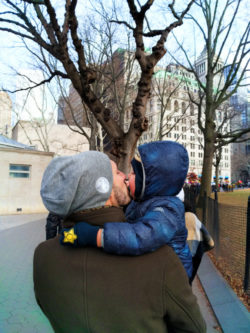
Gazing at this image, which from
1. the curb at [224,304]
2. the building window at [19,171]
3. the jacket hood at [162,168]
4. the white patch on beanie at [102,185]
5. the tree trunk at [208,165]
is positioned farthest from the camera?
the building window at [19,171]

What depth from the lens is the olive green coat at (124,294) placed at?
113 cm

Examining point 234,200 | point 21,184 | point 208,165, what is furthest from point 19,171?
point 234,200

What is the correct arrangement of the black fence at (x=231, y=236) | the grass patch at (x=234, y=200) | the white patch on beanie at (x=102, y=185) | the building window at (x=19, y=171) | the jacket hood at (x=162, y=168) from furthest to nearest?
the building window at (x=19, y=171), the grass patch at (x=234, y=200), the black fence at (x=231, y=236), the jacket hood at (x=162, y=168), the white patch on beanie at (x=102, y=185)

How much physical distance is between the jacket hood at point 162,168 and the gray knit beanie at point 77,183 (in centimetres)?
38

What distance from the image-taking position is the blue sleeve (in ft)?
3.84

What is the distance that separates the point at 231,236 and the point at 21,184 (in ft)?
46.2

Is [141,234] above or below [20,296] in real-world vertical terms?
above

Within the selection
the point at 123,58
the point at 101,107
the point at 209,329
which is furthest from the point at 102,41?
the point at 209,329

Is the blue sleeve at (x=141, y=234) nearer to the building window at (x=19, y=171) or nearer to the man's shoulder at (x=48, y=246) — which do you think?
the man's shoulder at (x=48, y=246)

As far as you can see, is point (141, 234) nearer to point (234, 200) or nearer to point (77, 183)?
point (77, 183)

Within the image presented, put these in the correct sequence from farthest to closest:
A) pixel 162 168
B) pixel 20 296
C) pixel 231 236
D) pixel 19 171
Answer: pixel 19 171 < pixel 231 236 < pixel 20 296 < pixel 162 168

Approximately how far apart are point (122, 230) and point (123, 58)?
16.3m

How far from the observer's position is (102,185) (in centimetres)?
125

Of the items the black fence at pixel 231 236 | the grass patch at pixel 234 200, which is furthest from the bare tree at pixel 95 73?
the grass patch at pixel 234 200
